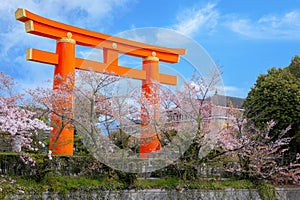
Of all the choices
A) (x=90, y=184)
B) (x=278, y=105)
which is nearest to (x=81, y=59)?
(x=90, y=184)

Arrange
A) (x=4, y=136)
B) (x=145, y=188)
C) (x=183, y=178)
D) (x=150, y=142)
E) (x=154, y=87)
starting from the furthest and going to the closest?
(x=154, y=87)
(x=150, y=142)
(x=183, y=178)
(x=145, y=188)
(x=4, y=136)

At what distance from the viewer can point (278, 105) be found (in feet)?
31.3

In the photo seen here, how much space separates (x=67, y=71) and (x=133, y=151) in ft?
12.8

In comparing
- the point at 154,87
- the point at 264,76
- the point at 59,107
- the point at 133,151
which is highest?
the point at 264,76

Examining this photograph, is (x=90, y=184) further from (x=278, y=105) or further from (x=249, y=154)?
(x=278, y=105)

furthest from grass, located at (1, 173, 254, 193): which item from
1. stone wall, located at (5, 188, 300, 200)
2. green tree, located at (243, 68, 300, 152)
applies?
green tree, located at (243, 68, 300, 152)

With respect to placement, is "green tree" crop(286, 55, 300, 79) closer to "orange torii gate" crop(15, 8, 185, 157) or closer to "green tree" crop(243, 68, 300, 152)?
"green tree" crop(243, 68, 300, 152)

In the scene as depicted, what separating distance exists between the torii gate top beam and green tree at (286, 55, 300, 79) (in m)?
3.87

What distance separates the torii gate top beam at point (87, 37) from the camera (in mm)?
9773

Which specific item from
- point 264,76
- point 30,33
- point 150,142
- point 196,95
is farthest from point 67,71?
point 264,76

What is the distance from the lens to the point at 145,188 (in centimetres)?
674

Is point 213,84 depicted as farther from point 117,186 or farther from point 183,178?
point 117,186

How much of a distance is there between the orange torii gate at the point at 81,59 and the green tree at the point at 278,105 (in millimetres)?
2977

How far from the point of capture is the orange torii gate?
9.67 metres
